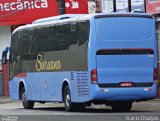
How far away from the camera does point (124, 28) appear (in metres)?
23.6

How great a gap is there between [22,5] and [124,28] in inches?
1015

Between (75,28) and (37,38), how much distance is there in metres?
3.49

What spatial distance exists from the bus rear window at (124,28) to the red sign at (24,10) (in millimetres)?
24739

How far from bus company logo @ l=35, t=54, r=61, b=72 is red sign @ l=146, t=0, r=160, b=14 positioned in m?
8.72

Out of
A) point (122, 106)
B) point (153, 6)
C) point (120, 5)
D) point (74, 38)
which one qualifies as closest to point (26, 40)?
point (74, 38)

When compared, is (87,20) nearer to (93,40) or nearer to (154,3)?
(93,40)

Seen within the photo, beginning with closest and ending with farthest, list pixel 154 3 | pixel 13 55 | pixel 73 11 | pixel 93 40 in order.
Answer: pixel 93 40 → pixel 13 55 → pixel 154 3 → pixel 73 11

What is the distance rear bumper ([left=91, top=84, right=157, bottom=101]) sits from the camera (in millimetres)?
23031

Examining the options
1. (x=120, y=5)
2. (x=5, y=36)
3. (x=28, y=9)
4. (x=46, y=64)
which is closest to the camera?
(x=46, y=64)

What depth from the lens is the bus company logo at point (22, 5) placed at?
48.2 meters

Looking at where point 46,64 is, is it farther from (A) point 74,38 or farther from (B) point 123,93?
(B) point 123,93

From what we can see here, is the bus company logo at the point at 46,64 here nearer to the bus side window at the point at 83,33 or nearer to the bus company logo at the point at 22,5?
→ the bus side window at the point at 83,33

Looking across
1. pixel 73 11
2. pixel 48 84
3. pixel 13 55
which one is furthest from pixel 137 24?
pixel 73 11

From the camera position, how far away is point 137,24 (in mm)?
23719
